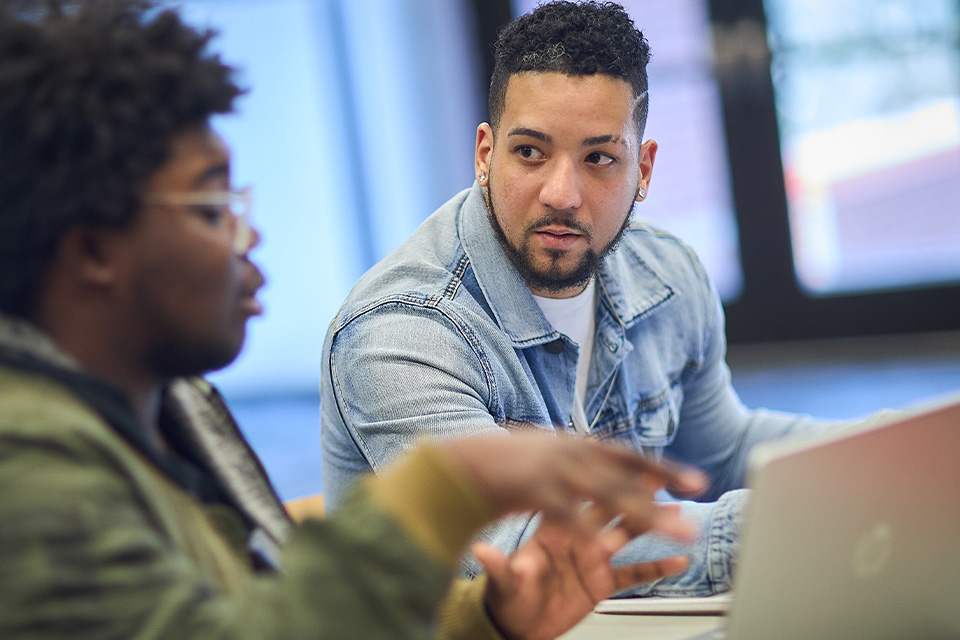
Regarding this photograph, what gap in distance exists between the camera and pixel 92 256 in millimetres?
686

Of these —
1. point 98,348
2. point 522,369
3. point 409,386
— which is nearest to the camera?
point 98,348

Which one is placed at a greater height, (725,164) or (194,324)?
(194,324)

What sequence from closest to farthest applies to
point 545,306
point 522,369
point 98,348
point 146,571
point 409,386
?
point 146,571 < point 98,348 < point 409,386 < point 522,369 < point 545,306

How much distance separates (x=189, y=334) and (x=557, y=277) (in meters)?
0.79

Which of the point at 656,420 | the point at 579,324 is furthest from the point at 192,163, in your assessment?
the point at 656,420

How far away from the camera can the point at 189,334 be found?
727mm

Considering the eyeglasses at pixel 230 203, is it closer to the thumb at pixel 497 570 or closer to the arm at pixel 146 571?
the arm at pixel 146 571

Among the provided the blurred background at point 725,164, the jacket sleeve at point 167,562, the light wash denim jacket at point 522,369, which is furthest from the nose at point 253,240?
the blurred background at point 725,164

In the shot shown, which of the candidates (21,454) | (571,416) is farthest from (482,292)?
(21,454)

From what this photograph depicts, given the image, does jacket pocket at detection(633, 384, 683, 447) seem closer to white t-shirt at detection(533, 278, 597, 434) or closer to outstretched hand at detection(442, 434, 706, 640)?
white t-shirt at detection(533, 278, 597, 434)

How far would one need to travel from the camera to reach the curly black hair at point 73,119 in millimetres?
655

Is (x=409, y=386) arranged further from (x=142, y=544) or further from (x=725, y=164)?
(x=725, y=164)

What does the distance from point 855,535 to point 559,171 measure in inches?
30.2

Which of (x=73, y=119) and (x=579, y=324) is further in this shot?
(x=579, y=324)
